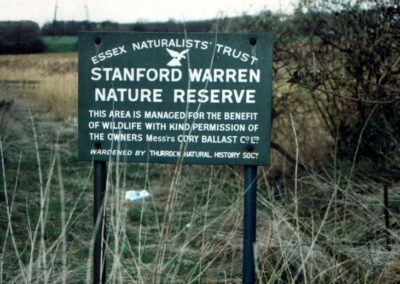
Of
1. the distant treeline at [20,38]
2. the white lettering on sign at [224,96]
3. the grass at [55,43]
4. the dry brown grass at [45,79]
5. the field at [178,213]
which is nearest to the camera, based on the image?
the field at [178,213]

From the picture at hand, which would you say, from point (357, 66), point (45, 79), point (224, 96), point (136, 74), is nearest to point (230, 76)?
point (224, 96)

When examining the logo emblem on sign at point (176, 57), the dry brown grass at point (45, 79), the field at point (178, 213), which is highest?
the logo emblem on sign at point (176, 57)

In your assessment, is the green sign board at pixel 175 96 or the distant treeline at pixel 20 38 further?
the distant treeline at pixel 20 38

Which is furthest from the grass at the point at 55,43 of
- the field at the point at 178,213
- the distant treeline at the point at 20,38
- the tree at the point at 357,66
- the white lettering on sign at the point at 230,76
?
the white lettering on sign at the point at 230,76

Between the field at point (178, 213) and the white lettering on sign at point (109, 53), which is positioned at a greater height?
the white lettering on sign at point (109, 53)

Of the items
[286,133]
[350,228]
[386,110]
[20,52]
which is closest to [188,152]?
[350,228]

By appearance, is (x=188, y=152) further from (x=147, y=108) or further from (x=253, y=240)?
(x=253, y=240)

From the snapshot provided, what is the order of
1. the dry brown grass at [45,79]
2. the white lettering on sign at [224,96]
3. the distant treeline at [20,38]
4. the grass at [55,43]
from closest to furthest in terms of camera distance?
the white lettering on sign at [224,96] < the distant treeline at [20,38] < the dry brown grass at [45,79] < the grass at [55,43]

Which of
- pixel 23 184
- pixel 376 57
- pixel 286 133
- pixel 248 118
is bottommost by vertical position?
pixel 23 184

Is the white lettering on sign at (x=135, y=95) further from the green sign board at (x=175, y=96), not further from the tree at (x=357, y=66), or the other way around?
the tree at (x=357, y=66)

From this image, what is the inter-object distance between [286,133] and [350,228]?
2970 millimetres

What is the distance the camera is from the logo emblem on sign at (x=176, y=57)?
3594 millimetres

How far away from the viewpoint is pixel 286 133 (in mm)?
7914

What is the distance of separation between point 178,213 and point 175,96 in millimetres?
2278
